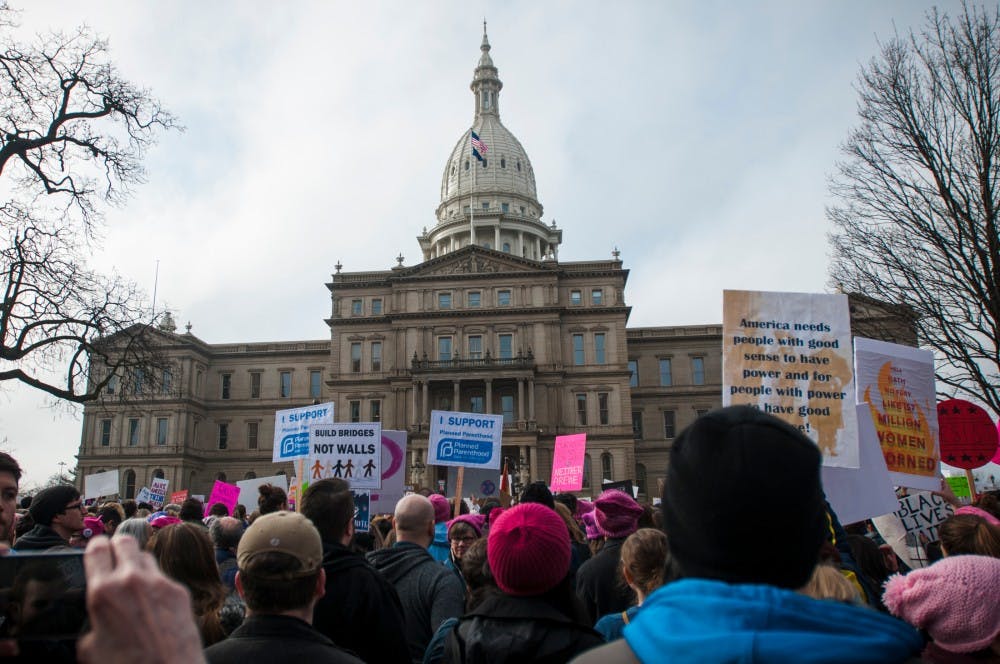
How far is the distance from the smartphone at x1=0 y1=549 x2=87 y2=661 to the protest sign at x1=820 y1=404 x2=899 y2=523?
580 cm

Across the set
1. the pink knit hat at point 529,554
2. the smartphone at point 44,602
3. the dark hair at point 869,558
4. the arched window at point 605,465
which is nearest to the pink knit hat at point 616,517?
the dark hair at point 869,558

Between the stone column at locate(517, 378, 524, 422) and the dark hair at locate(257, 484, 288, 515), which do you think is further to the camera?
the stone column at locate(517, 378, 524, 422)

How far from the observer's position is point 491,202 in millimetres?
84250

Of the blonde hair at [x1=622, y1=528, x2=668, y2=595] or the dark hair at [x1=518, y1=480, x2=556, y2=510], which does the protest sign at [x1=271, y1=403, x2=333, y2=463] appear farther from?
the blonde hair at [x1=622, y1=528, x2=668, y2=595]

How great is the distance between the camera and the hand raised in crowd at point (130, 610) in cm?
115

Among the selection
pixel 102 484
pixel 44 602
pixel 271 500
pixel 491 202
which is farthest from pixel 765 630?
pixel 491 202

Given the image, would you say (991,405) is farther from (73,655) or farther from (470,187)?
(470,187)

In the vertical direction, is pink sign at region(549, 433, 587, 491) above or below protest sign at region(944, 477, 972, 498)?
above

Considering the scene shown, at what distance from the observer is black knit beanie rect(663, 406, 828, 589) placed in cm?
184

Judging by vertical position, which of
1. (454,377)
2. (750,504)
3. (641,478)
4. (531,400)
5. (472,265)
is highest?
(472,265)

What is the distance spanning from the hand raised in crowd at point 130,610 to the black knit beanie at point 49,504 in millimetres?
5999

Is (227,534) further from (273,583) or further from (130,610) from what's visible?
(130,610)

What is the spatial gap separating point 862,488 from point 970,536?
1919mm

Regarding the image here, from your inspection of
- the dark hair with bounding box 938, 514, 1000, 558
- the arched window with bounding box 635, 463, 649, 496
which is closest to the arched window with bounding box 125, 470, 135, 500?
the arched window with bounding box 635, 463, 649, 496
